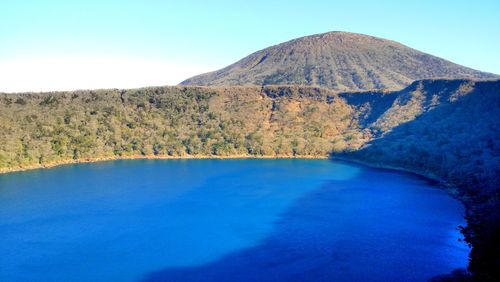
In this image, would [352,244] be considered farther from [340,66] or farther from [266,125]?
[340,66]

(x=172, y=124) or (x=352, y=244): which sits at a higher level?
(x=172, y=124)

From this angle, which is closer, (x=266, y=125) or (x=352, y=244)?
(x=352, y=244)

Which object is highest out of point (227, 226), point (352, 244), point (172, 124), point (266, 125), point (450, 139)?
point (172, 124)

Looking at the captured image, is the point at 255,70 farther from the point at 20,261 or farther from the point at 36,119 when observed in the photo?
the point at 20,261

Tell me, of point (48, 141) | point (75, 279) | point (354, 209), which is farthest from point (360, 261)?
point (48, 141)

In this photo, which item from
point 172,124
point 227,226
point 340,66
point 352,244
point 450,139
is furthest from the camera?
point 340,66

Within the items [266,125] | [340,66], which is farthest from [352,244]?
[340,66]

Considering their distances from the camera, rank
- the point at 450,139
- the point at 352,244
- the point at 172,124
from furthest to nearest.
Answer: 1. the point at 172,124
2. the point at 450,139
3. the point at 352,244
